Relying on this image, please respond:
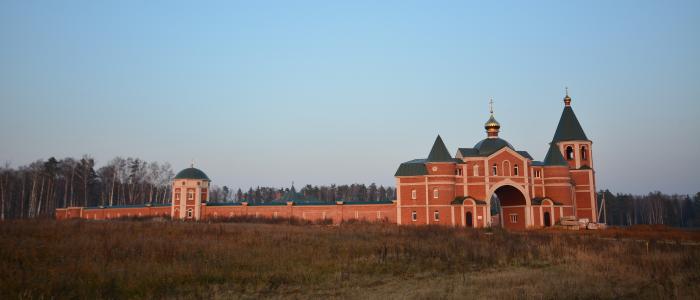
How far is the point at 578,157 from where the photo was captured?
49.7 metres

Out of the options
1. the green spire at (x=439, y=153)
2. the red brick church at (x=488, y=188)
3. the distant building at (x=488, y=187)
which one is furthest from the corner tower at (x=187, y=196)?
the green spire at (x=439, y=153)

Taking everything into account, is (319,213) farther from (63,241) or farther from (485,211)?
(63,241)

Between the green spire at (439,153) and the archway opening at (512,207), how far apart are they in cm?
690

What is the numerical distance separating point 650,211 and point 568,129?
5428 centimetres

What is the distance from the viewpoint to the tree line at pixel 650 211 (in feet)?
300

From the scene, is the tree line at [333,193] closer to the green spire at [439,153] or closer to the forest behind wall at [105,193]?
the forest behind wall at [105,193]

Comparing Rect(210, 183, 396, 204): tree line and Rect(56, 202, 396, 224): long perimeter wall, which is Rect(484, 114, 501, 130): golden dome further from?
Rect(210, 183, 396, 204): tree line

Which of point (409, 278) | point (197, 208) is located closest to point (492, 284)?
point (409, 278)

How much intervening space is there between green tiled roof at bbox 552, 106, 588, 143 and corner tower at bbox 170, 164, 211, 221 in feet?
125

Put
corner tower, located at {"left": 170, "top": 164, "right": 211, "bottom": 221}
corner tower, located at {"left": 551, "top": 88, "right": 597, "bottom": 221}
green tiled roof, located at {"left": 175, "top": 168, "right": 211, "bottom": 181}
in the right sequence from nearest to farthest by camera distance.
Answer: corner tower, located at {"left": 551, "top": 88, "right": 597, "bottom": 221}, corner tower, located at {"left": 170, "top": 164, "right": 211, "bottom": 221}, green tiled roof, located at {"left": 175, "top": 168, "right": 211, "bottom": 181}

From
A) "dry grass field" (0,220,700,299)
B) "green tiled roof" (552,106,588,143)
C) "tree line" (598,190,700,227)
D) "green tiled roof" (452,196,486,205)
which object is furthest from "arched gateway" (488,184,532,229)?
"tree line" (598,190,700,227)

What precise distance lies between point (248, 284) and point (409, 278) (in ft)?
14.7

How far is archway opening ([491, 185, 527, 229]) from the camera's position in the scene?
47066 mm

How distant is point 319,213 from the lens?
170ft
